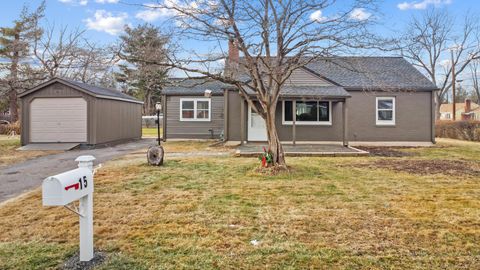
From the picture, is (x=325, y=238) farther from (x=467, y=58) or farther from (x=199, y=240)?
(x=467, y=58)

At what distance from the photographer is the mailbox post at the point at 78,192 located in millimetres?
2430

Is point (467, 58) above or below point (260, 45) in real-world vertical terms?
above

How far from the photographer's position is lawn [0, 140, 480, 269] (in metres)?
3.03

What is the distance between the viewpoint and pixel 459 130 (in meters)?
20.4

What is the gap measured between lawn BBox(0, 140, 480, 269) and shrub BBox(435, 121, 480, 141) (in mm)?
14604

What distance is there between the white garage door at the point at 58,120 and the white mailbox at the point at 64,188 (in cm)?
1253

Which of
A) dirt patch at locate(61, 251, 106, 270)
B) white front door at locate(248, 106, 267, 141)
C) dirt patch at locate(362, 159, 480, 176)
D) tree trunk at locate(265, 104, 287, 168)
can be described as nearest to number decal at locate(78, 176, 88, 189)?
dirt patch at locate(61, 251, 106, 270)

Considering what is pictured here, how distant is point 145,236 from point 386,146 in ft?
43.6

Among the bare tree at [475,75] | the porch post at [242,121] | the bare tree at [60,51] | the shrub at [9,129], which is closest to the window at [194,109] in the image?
the porch post at [242,121]

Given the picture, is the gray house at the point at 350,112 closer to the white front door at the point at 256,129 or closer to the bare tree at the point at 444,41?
the white front door at the point at 256,129

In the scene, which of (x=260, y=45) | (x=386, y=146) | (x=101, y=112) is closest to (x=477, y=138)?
(x=386, y=146)

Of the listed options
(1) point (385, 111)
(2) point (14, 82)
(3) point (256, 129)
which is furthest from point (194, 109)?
(2) point (14, 82)

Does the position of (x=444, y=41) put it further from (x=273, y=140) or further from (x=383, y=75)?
(x=273, y=140)

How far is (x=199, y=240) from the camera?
3502 millimetres
